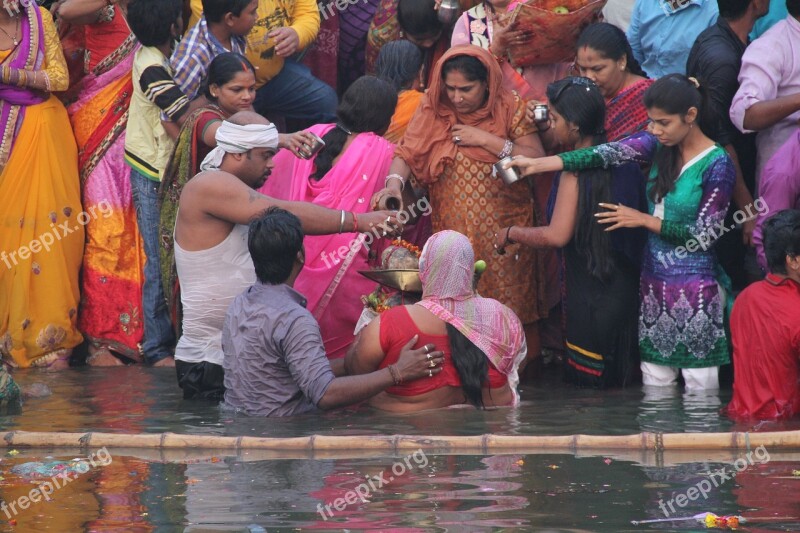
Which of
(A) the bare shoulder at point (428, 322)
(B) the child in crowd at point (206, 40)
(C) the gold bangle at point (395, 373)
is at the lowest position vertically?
(C) the gold bangle at point (395, 373)

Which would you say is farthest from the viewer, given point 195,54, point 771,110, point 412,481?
point 195,54

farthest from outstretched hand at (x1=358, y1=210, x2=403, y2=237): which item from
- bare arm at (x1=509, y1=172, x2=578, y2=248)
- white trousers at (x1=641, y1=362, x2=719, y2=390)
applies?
white trousers at (x1=641, y1=362, x2=719, y2=390)

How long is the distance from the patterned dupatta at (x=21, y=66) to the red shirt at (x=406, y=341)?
337 centimetres

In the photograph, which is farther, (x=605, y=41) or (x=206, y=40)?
(x=206, y=40)

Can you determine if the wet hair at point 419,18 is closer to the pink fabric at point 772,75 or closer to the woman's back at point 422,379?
the pink fabric at point 772,75

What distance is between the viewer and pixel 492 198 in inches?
324

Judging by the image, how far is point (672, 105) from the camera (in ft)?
24.5

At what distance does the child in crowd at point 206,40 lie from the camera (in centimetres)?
874

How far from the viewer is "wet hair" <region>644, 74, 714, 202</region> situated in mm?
7484

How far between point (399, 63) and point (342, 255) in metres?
1.32

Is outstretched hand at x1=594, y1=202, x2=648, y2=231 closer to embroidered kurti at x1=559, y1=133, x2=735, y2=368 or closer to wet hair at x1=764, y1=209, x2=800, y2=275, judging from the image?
embroidered kurti at x1=559, y1=133, x2=735, y2=368

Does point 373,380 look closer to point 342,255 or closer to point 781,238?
point 342,255

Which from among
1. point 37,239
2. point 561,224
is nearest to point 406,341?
point 561,224

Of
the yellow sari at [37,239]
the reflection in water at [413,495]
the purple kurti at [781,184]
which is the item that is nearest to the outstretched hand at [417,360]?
the reflection in water at [413,495]
